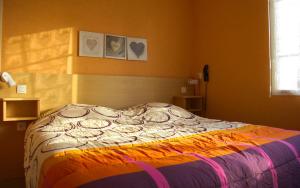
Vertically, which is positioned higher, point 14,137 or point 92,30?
point 92,30

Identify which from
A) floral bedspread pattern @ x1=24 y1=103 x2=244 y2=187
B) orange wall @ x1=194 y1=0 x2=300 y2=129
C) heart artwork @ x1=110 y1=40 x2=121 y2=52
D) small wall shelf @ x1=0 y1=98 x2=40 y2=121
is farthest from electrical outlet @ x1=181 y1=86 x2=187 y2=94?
small wall shelf @ x1=0 y1=98 x2=40 y2=121

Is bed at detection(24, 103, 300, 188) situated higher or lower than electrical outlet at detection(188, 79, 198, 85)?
lower

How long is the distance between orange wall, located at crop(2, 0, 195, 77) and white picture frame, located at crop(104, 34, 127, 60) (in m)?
0.07

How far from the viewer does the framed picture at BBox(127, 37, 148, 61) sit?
3.48 m

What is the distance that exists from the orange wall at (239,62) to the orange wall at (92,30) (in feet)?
1.33

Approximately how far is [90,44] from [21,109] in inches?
44.4

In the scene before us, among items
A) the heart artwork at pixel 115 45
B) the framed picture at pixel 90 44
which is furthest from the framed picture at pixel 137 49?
the framed picture at pixel 90 44

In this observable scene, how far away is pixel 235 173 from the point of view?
1.31 meters

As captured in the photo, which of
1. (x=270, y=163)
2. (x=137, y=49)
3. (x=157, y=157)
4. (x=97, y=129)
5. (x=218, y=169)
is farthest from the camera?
(x=137, y=49)

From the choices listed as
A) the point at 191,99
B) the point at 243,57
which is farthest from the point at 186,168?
the point at 191,99

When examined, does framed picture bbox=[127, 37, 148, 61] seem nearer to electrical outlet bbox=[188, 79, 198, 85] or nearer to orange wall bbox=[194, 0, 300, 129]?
electrical outlet bbox=[188, 79, 198, 85]

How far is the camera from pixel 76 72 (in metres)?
3.12

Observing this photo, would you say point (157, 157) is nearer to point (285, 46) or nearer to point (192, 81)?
point (285, 46)

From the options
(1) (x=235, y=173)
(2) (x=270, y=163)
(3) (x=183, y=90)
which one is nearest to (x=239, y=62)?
(3) (x=183, y=90)
